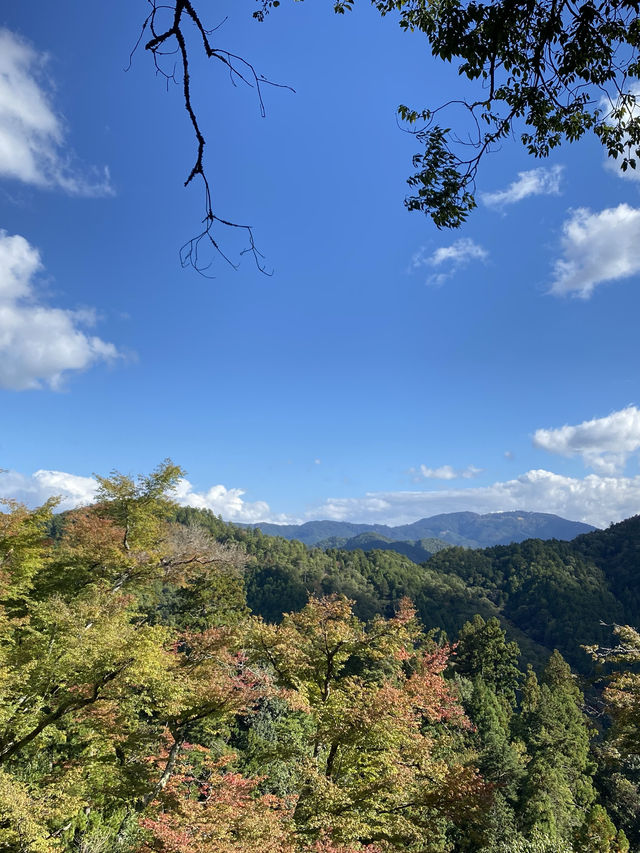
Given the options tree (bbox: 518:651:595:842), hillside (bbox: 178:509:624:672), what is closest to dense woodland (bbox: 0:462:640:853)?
tree (bbox: 518:651:595:842)

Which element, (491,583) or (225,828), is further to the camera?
(491,583)

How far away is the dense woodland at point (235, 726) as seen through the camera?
9125 mm

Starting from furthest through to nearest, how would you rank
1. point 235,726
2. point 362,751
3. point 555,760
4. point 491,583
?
point 491,583
point 555,760
point 235,726
point 362,751

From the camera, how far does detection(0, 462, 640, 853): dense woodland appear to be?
912 centimetres

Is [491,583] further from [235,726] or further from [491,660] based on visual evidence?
[235,726]

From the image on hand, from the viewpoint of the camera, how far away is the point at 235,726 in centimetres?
2242

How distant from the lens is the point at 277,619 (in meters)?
82.3

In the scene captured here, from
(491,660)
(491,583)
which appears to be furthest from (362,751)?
(491,583)

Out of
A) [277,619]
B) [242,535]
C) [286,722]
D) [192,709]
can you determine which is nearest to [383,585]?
[277,619]

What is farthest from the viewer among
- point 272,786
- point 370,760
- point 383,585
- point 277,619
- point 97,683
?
point 383,585

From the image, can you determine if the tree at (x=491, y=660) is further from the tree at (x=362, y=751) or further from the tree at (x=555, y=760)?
the tree at (x=362, y=751)

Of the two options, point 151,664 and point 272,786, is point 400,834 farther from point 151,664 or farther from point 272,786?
point 272,786

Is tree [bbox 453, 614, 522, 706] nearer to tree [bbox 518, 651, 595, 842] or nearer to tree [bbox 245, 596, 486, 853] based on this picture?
tree [bbox 518, 651, 595, 842]

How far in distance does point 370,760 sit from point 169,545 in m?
14.3
